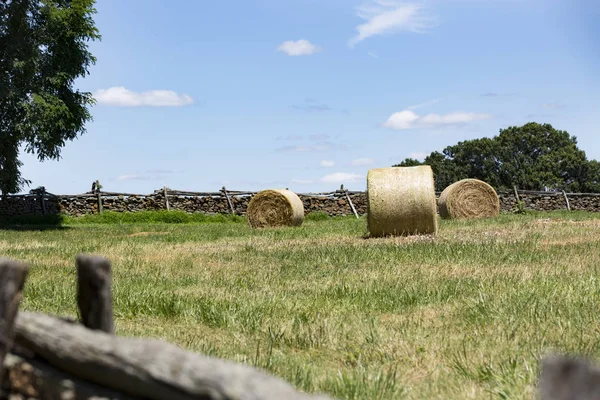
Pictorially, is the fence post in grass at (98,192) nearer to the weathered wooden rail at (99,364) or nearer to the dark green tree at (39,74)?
the dark green tree at (39,74)

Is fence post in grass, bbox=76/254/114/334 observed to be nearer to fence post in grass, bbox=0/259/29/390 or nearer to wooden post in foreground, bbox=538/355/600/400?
fence post in grass, bbox=0/259/29/390

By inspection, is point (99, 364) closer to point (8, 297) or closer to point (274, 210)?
point (8, 297)

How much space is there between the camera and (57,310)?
25.5 ft

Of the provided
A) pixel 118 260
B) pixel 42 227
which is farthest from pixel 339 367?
pixel 42 227

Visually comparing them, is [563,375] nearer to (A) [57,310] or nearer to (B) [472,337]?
(B) [472,337]

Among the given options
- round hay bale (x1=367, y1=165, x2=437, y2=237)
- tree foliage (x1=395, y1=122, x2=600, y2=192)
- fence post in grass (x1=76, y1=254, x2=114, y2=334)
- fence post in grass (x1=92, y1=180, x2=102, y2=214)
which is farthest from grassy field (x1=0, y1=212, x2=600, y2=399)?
tree foliage (x1=395, y1=122, x2=600, y2=192)

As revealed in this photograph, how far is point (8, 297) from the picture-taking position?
326cm

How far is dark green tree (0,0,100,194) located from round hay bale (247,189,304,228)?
9.58 m

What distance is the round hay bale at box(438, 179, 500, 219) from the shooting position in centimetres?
2884

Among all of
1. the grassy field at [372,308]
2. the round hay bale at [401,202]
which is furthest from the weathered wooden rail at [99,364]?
the round hay bale at [401,202]

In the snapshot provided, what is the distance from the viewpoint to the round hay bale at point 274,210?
84.4 ft

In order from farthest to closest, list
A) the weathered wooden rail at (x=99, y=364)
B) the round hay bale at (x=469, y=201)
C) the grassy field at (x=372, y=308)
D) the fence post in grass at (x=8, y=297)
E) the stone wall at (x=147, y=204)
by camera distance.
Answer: the stone wall at (x=147, y=204) → the round hay bale at (x=469, y=201) → the grassy field at (x=372, y=308) → the fence post in grass at (x=8, y=297) → the weathered wooden rail at (x=99, y=364)

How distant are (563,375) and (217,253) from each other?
11913 mm

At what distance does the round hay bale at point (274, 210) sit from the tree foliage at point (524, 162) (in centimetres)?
3697
